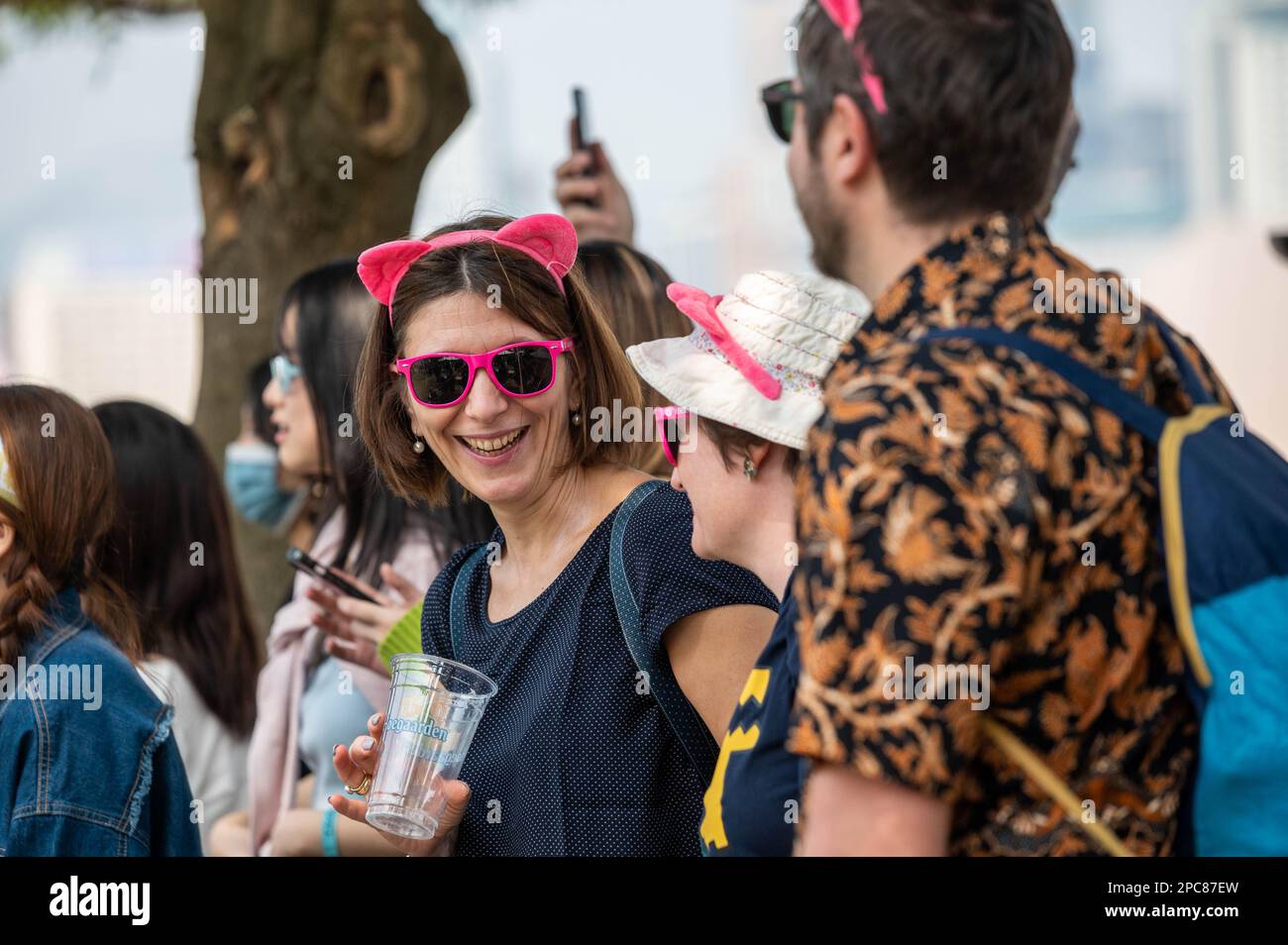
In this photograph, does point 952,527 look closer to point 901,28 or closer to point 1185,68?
point 901,28

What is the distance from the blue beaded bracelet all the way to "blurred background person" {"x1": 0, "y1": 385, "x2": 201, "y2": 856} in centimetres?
38

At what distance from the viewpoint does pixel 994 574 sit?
1.50m

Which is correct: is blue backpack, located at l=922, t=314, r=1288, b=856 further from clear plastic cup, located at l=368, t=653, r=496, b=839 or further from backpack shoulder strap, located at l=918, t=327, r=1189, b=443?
clear plastic cup, located at l=368, t=653, r=496, b=839

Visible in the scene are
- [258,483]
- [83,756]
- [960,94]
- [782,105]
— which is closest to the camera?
[960,94]

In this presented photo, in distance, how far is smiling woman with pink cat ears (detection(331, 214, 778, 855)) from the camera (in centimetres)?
241

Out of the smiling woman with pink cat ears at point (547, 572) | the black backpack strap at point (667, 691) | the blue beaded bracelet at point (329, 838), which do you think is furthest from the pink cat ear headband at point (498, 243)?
the blue beaded bracelet at point (329, 838)

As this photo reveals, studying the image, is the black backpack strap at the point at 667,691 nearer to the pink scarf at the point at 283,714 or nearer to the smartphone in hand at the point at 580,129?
the pink scarf at the point at 283,714

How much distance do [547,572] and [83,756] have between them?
934 millimetres

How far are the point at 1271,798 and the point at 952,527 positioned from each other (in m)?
0.45

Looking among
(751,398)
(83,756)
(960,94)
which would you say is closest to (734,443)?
(751,398)

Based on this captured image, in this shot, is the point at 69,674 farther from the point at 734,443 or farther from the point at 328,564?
the point at 734,443

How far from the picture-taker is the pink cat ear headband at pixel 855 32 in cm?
168

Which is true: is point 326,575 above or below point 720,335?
below
